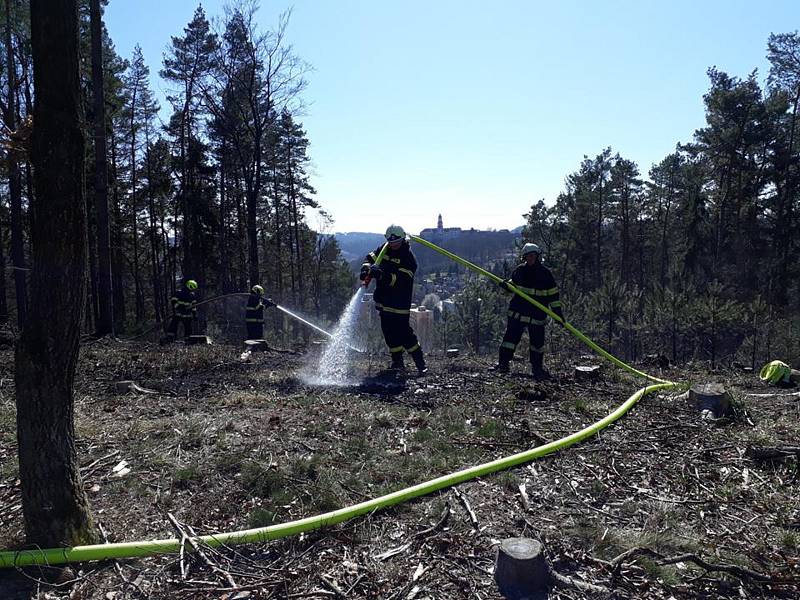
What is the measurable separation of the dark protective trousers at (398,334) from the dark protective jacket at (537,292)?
1857mm

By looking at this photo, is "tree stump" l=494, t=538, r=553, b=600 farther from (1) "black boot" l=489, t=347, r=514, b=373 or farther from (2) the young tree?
(2) the young tree

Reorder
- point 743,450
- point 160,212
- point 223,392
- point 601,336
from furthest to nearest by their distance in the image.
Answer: point 160,212, point 601,336, point 223,392, point 743,450

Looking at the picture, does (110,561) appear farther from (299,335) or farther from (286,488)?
(299,335)

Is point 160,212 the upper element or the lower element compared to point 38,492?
upper

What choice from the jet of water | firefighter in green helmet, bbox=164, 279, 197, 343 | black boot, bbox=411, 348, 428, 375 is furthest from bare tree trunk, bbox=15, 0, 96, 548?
firefighter in green helmet, bbox=164, 279, 197, 343

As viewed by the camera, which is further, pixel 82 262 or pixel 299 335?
pixel 299 335

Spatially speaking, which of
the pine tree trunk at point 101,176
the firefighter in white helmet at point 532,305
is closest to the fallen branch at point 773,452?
the firefighter in white helmet at point 532,305

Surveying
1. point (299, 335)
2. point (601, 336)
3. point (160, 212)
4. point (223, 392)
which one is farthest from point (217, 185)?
point (223, 392)

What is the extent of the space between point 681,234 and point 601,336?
16081mm

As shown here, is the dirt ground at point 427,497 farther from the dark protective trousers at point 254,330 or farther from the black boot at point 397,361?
the dark protective trousers at point 254,330

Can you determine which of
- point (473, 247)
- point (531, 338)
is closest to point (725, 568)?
point (531, 338)

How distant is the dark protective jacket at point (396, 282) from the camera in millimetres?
8227

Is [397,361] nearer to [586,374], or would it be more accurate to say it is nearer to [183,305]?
[586,374]

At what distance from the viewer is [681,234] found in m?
32.4
